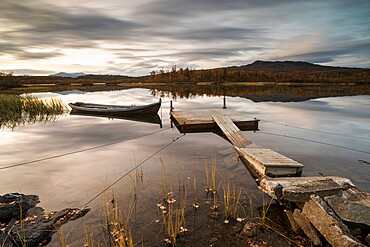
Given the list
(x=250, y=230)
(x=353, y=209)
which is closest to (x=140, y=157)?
(x=250, y=230)

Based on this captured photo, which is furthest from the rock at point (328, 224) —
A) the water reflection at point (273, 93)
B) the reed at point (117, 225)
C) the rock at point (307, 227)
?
the water reflection at point (273, 93)

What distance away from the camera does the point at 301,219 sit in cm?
560

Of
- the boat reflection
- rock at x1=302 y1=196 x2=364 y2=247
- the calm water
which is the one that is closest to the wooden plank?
the calm water

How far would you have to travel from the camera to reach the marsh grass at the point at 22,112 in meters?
20.2

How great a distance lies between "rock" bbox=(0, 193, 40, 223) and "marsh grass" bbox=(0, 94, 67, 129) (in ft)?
46.1

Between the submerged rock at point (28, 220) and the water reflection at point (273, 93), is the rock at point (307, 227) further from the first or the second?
the water reflection at point (273, 93)

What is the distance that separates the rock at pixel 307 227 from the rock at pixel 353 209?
0.64 meters

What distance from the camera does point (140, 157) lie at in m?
11.5

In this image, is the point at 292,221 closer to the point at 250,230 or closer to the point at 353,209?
the point at 250,230

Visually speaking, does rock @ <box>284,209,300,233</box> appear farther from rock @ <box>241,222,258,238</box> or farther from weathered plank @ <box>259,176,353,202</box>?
rock @ <box>241,222,258,238</box>

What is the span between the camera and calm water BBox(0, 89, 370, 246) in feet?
25.6

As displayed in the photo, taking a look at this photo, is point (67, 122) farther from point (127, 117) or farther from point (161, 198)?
point (161, 198)

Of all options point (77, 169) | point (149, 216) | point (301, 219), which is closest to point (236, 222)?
point (301, 219)

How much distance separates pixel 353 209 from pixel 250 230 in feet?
7.42
